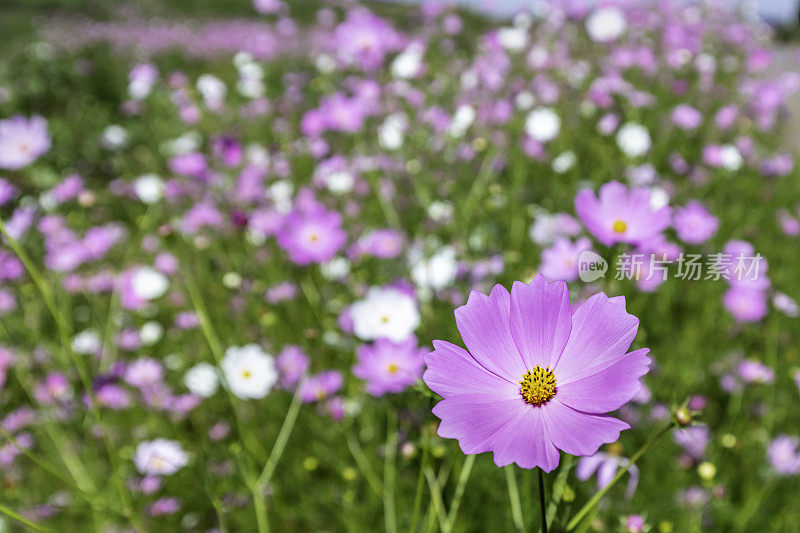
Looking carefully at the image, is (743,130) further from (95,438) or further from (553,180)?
(95,438)

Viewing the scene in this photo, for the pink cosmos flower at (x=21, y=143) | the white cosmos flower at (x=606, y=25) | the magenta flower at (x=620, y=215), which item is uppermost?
the magenta flower at (x=620, y=215)

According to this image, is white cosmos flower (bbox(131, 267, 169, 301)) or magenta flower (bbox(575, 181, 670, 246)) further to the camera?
white cosmos flower (bbox(131, 267, 169, 301))

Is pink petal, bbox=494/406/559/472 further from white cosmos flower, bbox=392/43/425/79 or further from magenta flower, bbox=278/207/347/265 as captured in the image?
white cosmos flower, bbox=392/43/425/79

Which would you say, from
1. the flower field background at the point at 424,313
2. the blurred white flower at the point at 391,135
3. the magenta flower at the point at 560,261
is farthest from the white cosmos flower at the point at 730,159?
the blurred white flower at the point at 391,135

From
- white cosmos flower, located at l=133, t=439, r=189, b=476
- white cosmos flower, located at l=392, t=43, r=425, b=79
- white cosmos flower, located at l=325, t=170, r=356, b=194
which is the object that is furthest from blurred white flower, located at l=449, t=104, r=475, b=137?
white cosmos flower, located at l=133, t=439, r=189, b=476

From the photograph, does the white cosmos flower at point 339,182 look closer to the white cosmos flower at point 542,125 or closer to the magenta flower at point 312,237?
the magenta flower at point 312,237

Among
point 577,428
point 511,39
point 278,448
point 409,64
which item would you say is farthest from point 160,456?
point 511,39

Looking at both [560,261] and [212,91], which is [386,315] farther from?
[212,91]
